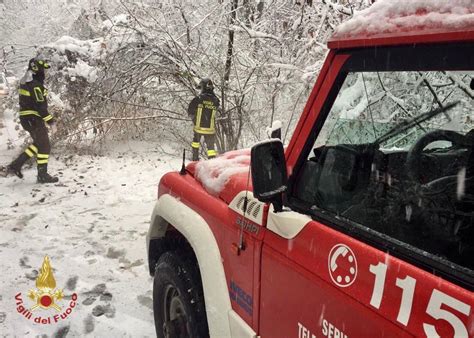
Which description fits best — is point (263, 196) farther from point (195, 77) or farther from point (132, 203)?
point (195, 77)

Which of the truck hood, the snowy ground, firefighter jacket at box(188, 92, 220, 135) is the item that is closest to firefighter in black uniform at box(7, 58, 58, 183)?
the snowy ground

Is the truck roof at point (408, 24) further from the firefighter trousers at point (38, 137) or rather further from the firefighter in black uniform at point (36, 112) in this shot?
the firefighter trousers at point (38, 137)

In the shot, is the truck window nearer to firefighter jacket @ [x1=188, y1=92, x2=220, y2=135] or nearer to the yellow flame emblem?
the yellow flame emblem

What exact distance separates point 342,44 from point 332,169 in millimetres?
458

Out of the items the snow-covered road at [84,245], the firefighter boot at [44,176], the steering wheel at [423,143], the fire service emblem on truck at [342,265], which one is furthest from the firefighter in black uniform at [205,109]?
the fire service emblem on truck at [342,265]

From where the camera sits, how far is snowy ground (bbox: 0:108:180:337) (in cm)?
336

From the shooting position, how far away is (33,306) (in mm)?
3527

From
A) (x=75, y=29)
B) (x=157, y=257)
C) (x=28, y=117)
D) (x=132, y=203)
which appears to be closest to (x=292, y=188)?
(x=157, y=257)

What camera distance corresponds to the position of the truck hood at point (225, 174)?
2047 mm

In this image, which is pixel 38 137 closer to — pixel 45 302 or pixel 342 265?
pixel 45 302

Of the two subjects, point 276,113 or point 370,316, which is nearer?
point 370,316

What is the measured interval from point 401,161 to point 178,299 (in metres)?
1.58

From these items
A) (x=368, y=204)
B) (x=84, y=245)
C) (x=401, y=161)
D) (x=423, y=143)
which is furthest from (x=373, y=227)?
(x=84, y=245)

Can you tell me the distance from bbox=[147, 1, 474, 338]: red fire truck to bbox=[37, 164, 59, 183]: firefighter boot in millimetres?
5915
